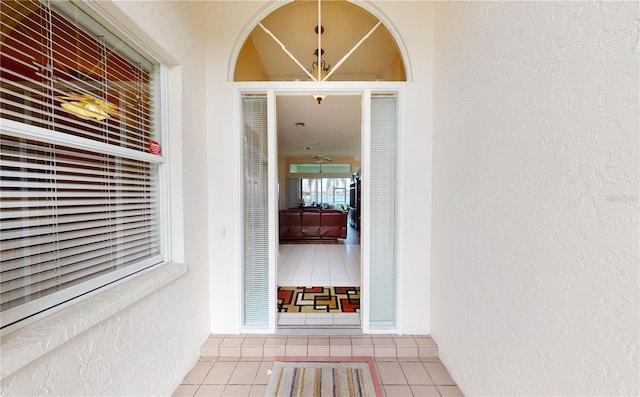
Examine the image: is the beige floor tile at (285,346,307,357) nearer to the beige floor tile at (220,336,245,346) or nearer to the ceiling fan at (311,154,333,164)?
the beige floor tile at (220,336,245,346)

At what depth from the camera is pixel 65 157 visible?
1.01m

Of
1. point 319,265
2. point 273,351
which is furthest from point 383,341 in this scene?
point 319,265

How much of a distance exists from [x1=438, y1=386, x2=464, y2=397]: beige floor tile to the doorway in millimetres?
729

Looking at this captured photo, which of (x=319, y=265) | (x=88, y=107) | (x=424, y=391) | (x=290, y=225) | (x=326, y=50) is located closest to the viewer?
(x=88, y=107)

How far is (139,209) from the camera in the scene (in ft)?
4.72

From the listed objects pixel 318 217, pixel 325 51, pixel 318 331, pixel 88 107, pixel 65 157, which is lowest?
pixel 318 331

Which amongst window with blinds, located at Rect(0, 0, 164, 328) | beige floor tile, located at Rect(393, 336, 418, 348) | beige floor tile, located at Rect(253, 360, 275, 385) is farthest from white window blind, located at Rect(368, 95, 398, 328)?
window with blinds, located at Rect(0, 0, 164, 328)

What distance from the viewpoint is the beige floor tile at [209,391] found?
61.3 inches

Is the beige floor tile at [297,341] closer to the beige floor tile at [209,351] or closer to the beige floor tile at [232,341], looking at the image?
the beige floor tile at [232,341]

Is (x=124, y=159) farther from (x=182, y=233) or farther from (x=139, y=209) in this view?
(x=182, y=233)

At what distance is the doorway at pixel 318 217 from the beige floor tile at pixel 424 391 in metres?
0.62

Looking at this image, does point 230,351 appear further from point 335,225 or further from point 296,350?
point 335,225

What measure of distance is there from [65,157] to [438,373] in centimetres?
245

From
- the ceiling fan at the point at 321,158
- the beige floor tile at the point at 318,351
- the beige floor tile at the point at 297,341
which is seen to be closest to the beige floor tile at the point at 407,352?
the beige floor tile at the point at 318,351
